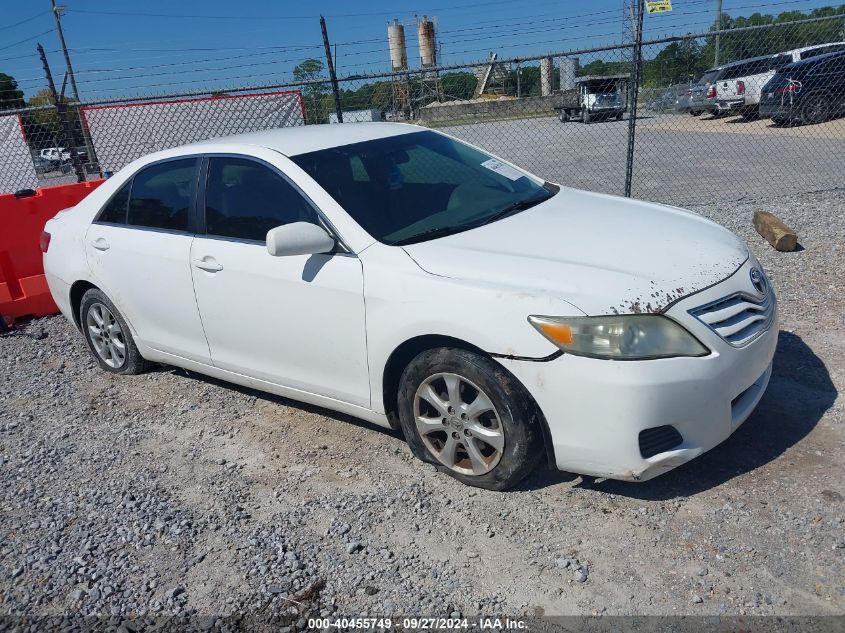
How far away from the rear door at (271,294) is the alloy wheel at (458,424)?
0.36 metres

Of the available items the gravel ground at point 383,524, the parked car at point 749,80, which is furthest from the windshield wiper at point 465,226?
the parked car at point 749,80

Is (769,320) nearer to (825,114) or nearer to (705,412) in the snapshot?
(705,412)

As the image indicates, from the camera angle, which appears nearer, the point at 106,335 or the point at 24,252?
Answer: the point at 106,335

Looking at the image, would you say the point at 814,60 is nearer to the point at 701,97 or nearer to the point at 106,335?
the point at 701,97

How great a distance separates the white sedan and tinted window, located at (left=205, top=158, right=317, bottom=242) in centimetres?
1

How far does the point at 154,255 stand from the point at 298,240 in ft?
4.65

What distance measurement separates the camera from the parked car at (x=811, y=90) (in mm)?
15570

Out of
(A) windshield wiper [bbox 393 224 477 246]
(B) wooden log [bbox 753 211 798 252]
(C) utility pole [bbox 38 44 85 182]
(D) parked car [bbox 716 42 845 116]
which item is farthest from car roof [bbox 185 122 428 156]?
(D) parked car [bbox 716 42 845 116]

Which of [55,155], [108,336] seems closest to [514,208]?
[108,336]

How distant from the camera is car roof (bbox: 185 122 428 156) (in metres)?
4.08

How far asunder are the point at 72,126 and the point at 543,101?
10.9 m

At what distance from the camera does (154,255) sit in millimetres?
4422

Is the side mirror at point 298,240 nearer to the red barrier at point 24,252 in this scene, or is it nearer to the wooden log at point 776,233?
the red barrier at point 24,252

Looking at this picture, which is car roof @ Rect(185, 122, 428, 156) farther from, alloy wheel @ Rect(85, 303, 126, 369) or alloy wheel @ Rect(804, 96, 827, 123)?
alloy wheel @ Rect(804, 96, 827, 123)
